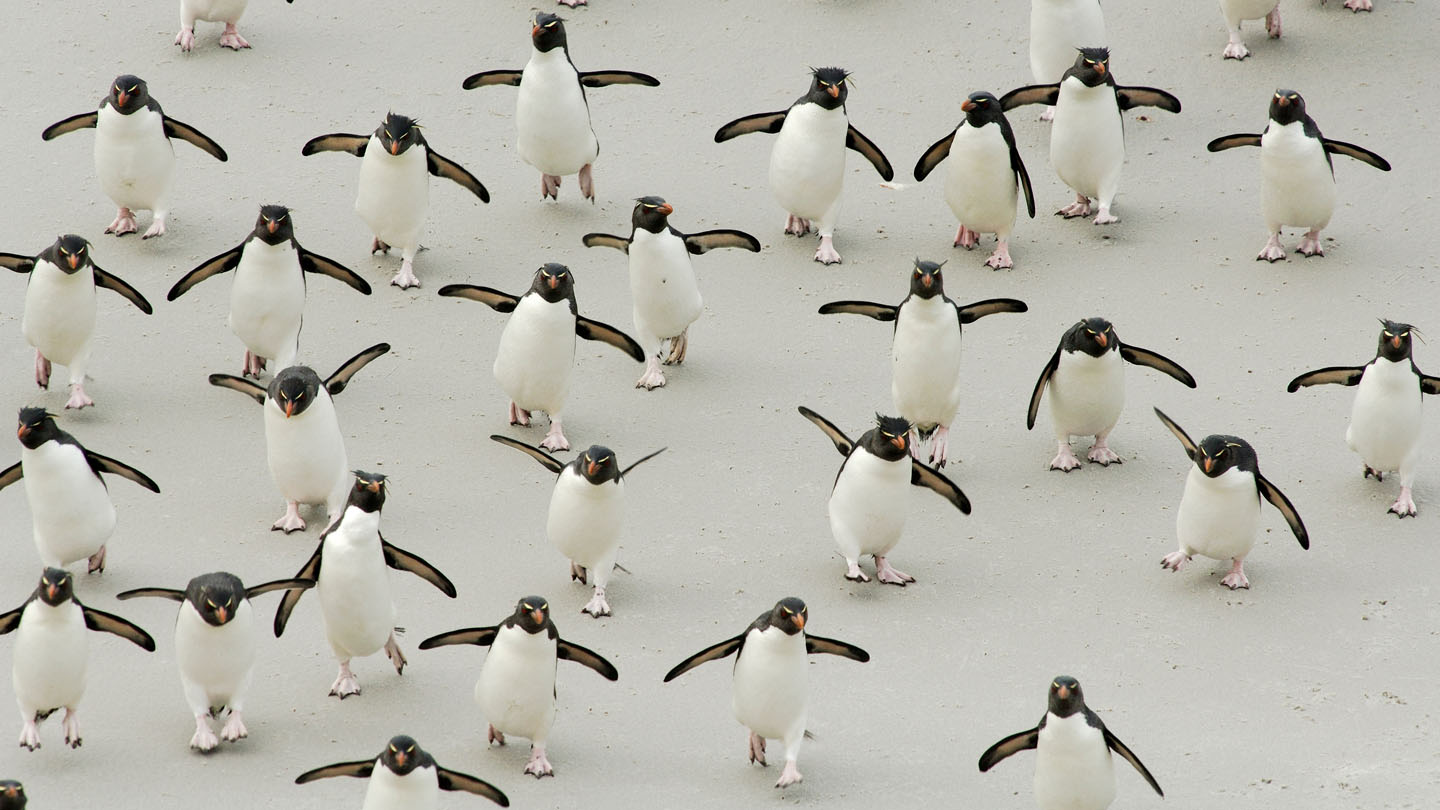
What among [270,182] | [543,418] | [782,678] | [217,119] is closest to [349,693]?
[782,678]

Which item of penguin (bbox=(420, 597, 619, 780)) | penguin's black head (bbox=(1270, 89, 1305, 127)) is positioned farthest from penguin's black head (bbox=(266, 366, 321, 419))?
penguin's black head (bbox=(1270, 89, 1305, 127))

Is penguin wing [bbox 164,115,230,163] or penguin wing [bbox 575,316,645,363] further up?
penguin wing [bbox 164,115,230,163]

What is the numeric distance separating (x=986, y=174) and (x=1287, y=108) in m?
1.58

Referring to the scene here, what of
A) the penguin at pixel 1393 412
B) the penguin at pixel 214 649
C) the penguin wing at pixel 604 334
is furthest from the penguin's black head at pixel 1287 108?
the penguin at pixel 214 649

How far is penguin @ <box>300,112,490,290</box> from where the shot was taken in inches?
453

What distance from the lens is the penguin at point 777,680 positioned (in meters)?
8.12

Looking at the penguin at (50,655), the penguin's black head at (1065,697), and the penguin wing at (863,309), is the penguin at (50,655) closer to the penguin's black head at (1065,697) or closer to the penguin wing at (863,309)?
the penguin's black head at (1065,697)

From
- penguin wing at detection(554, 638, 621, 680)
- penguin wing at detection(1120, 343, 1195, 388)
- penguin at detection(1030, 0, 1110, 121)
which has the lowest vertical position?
penguin wing at detection(554, 638, 621, 680)

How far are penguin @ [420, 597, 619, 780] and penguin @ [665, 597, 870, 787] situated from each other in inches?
27.5

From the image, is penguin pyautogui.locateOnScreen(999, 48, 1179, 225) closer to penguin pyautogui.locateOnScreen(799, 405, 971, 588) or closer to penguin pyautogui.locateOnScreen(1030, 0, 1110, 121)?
penguin pyautogui.locateOnScreen(1030, 0, 1110, 121)

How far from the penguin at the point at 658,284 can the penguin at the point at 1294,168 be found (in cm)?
313

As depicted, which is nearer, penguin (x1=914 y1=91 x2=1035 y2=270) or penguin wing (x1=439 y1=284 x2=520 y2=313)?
penguin wing (x1=439 y1=284 x2=520 y2=313)

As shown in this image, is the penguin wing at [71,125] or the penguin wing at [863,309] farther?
the penguin wing at [71,125]

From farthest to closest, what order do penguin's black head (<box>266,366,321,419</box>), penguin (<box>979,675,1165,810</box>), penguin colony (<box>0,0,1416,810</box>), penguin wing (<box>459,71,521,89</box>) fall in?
penguin wing (<box>459,71,521,89</box>) → penguin's black head (<box>266,366,321,419</box>) → penguin colony (<box>0,0,1416,810</box>) → penguin (<box>979,675,1165,810</box>)
